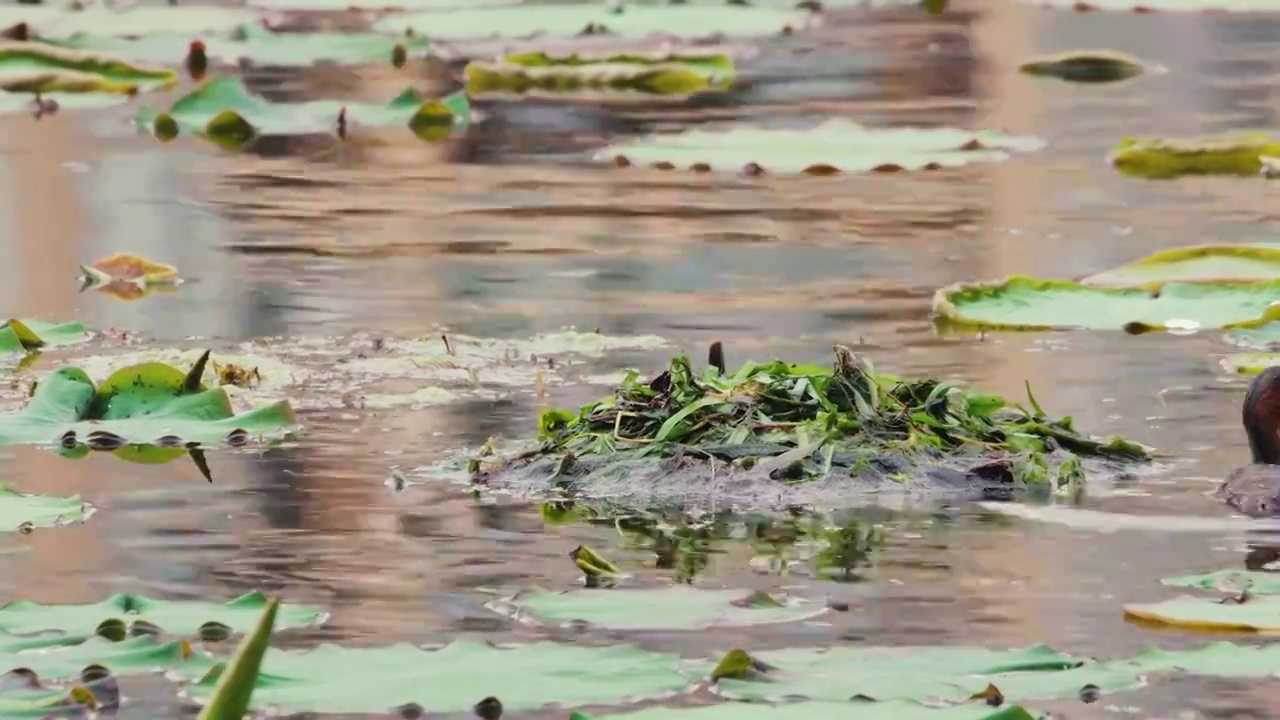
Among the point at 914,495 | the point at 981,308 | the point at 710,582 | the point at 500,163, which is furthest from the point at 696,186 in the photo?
the point at 710,582

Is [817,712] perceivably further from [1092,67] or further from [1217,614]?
[1092,67]

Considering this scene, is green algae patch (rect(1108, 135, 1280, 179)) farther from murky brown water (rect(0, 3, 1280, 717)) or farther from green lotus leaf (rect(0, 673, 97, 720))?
green lotus leaf (rect(0, 673, 97, 720))

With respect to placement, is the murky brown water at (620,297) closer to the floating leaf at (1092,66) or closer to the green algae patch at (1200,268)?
the floating leaf at (1092,66)

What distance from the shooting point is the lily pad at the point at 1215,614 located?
17.0 ft

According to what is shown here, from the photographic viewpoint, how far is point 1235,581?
560cm

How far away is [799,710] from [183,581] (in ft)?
5.70

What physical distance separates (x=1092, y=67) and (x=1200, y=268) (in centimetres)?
817

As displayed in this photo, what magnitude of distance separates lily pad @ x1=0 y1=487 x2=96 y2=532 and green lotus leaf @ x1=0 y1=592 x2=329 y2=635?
1028mm

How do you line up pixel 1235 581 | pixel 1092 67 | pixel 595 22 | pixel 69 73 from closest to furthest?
pixel 1235 581, pixel 69 73, pixel 1092 67, pixel 595 22

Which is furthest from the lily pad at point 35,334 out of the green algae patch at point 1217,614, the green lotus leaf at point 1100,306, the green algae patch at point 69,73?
the green algae patch at point 69,73

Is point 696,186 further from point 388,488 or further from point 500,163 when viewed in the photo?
point 388,488

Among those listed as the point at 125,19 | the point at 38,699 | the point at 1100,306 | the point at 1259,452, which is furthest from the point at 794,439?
the point at 125,19

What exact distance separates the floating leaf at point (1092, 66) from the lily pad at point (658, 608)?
39.7ft

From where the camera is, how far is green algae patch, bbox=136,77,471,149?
1505 cm
